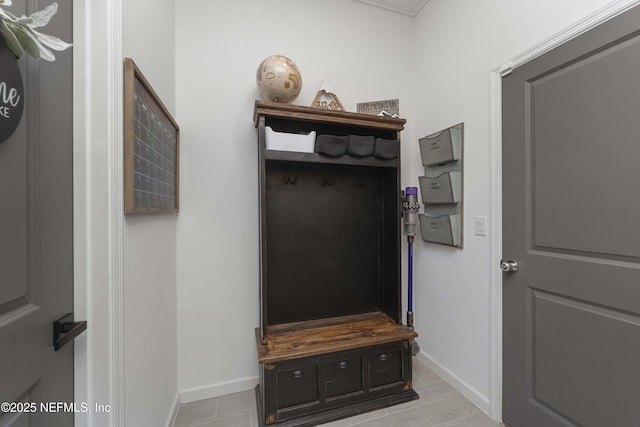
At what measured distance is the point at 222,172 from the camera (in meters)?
1.83

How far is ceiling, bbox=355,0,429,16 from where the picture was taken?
215 centimetres

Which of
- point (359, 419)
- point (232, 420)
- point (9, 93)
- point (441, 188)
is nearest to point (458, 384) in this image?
point (359, 419)

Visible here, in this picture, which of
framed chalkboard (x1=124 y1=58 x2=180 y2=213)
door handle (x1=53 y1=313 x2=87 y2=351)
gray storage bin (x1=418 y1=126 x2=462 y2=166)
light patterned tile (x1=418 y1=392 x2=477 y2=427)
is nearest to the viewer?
door handle (x1=53 y1=313 x2=87 y2=351)

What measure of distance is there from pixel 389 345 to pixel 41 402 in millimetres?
1611

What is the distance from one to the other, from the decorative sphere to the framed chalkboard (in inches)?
24.5

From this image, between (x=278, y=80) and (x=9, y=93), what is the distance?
1294 millimetres

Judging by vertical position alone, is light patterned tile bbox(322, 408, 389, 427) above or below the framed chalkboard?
below

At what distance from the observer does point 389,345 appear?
1685 millimetres

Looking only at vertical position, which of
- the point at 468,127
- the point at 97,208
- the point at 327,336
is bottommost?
the point at 327,336

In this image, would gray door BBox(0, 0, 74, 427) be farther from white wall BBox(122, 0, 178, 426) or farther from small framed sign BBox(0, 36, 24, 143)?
white wall BBox(122, 0, 178, 426)

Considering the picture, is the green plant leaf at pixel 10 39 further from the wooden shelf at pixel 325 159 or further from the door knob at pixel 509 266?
the door knob at pixel 509 266

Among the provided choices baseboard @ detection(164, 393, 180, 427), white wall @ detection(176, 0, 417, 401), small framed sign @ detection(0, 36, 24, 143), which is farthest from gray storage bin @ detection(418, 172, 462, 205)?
baseboard @ detection(164, 393, 180, 427)

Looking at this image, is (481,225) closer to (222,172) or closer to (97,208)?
(222,172)

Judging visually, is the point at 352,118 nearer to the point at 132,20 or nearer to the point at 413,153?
the point at 413,153
